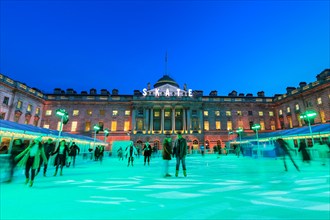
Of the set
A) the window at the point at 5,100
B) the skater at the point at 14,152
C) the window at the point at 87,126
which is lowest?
the skater at the point at 14,152

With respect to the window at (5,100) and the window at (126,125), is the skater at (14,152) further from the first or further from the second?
the window at (126,125)

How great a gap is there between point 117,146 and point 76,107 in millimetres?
24472

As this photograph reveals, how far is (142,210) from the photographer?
12.1 ft

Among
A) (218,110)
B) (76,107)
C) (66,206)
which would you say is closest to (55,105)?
(76,107)

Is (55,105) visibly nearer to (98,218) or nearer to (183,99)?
(183,99)

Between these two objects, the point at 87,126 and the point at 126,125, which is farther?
the point at 126,125

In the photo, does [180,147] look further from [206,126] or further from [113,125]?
[113,125]

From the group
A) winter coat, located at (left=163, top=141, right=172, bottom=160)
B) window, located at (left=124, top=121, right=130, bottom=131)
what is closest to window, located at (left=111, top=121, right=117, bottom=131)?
window, located at (left=124, top=121, right=130, bottom=131)

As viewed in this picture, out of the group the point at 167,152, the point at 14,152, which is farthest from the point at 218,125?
the point at 14,152

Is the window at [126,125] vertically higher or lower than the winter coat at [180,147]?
higher

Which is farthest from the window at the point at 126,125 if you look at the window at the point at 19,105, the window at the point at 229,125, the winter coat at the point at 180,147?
the winter coat at the point at 180,147

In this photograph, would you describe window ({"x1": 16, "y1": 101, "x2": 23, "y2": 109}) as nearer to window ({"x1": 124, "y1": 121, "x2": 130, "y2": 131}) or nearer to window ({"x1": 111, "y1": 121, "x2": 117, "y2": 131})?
window ({"x1": 111, "y1": 121, "x2": 117, "y2": 131})

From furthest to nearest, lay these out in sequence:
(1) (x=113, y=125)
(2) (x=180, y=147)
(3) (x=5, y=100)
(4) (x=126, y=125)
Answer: (4) (x=126, y=125)
(1) (x=113, y=125)
(3) (x=5, y=100)
(2) (x=180, y=147)

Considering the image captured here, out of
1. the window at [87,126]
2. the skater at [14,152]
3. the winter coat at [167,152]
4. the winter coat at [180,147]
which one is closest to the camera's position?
the skater at [14,152]
